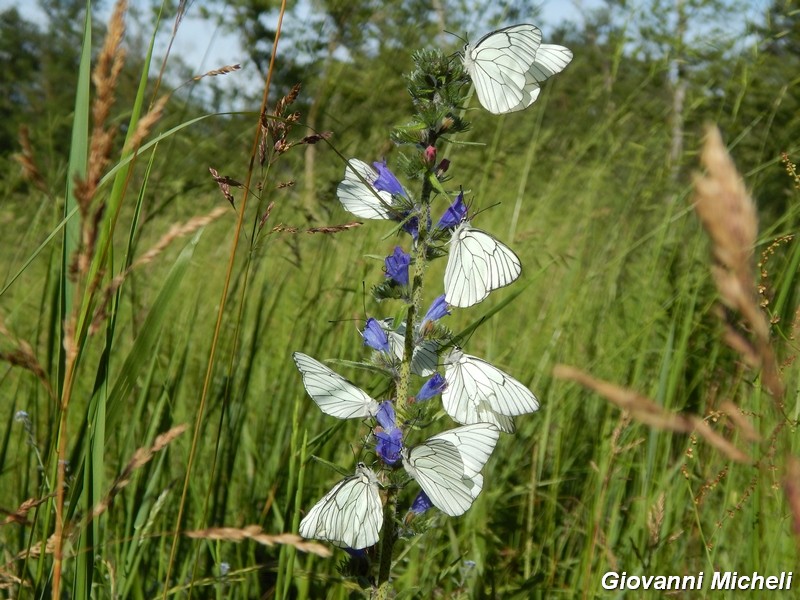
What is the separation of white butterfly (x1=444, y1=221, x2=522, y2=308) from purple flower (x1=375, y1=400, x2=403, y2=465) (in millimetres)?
234

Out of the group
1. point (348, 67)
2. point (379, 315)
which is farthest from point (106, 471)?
point (348, 67)

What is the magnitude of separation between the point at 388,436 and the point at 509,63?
30.7 inches

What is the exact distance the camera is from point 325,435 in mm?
1601

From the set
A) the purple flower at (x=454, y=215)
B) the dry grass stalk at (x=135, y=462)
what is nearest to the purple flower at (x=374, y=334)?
the purple flower at (x=454, y=215)

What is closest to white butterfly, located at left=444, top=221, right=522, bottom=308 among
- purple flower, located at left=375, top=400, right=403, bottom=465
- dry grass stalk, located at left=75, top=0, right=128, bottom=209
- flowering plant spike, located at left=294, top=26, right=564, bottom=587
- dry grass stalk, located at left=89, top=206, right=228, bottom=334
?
flowering plant spike, located at left=294, top=26, right=564, bottom=587

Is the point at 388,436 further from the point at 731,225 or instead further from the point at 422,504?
the point at 731,225

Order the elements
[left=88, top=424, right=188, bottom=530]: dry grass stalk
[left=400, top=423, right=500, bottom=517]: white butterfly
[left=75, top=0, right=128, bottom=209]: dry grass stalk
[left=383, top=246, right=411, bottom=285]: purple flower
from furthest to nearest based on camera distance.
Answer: [left=383, top=246, right=411, bottom=285]: purple flower → [left=400, top=423, right=500, bottom=517]: white butterfly → [left=88, top=424, right=188, bottom=530]: dry grass stalk → [left=75, top=0, right=128, bottom=209]: dry grass stalk

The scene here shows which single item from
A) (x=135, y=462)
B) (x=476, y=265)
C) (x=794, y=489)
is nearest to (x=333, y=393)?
(x=476, y=265)

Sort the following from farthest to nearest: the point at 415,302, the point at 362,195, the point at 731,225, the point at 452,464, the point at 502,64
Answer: the point at 502,64 → the point at 362,195 → the point at 415,302 → the point at 452,464 → the point at 731,225

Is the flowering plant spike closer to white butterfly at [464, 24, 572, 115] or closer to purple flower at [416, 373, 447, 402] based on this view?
purple flower at [416, 373, 447, 402]

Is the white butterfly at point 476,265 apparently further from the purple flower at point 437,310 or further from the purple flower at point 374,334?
the purple flower at point 374,334

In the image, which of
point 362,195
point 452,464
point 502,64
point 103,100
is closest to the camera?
point 103,100

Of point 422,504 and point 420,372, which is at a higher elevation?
point 420,372

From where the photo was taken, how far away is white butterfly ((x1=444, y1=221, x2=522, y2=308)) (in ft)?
4.47
